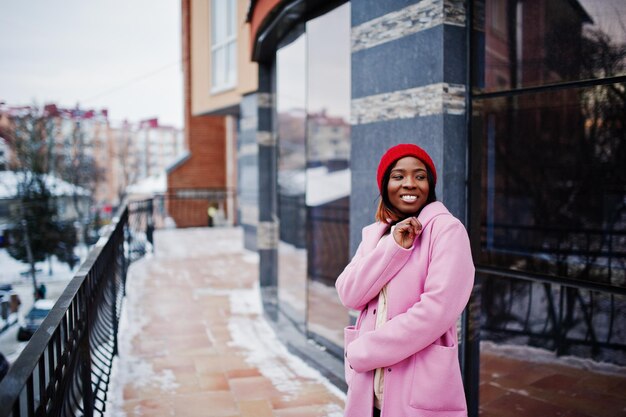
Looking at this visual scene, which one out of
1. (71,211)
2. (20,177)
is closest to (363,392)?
(20,177)

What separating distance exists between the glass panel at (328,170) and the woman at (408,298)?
10.4 feet

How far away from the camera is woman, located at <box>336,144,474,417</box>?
1806 mm

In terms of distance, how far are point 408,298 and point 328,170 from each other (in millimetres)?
12023

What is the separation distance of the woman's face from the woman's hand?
0.12 meters

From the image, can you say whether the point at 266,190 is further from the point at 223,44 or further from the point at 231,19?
the point at 223,44

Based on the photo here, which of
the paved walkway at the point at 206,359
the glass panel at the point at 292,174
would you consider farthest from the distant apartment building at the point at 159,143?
the paved walkway at the point at 206,359

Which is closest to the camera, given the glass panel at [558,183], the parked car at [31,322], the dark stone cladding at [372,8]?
the dark stone cladding at [372,8]

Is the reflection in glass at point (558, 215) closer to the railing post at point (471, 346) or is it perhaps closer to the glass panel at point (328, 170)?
the glass panel at point (328, 170)

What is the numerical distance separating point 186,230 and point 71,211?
32.0m

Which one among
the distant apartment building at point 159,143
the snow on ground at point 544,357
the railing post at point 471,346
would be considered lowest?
the snow on ground at point 544,357

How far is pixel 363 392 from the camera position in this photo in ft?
6.64

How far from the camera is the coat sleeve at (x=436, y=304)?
1.78m

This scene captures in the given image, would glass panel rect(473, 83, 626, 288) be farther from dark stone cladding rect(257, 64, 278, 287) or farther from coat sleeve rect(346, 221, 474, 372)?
coat sleeve rect(346, 221, 474, 372)

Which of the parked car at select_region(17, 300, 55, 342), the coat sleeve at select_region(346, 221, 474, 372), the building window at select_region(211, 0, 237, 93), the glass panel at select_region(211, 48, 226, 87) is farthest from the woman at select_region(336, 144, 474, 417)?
the parked car at select_region(17, 300, 55, 342)
